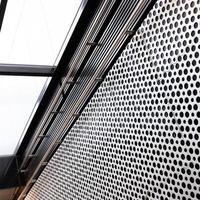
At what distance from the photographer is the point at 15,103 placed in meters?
4.47

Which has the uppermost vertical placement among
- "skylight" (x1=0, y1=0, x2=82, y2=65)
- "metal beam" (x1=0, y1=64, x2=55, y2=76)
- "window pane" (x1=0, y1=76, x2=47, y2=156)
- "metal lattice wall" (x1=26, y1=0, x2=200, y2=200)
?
"skylight" (x1=0, y1=0, x2=82, y2=65)

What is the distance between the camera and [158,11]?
2.37m

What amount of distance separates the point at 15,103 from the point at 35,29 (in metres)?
1.38

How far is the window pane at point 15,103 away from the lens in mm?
4055

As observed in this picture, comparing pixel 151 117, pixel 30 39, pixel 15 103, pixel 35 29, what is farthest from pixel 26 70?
pixel 151 117

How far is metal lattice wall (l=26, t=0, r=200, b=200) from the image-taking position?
2.06 meters

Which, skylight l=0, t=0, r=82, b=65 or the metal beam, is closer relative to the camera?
skylight l=0, t=0, r=82, b=65

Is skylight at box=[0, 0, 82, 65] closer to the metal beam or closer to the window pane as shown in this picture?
the metal beam

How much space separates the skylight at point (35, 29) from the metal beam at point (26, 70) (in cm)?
5

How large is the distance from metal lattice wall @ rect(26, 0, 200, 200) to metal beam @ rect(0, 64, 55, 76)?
0.72m

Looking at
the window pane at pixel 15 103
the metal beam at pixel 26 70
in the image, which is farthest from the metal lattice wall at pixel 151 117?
the window pane at pixel 15 103

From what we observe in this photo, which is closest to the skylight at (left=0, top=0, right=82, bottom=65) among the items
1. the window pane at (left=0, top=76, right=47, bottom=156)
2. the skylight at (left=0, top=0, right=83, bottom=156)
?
the skylight at (left=0, top=0, right=83, bottom=156)

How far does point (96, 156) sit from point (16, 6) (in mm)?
1695

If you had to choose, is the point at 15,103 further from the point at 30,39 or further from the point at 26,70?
the point at 30,39
